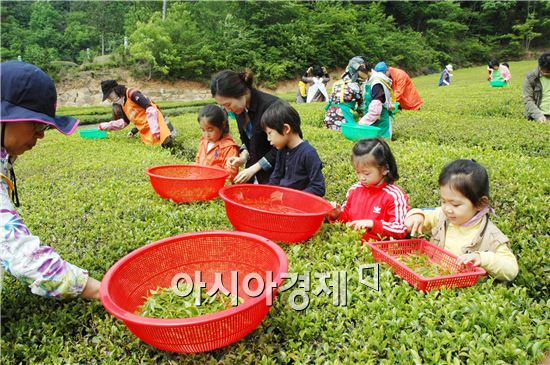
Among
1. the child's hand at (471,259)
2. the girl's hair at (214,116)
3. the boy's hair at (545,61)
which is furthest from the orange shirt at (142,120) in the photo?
the boy's hair at (545,61)

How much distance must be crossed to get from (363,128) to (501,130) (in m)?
2.02

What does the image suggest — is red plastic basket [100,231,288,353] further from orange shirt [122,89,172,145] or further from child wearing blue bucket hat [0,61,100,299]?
orange shirt [122,89,172,145]

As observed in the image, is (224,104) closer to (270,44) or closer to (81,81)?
(81,81)

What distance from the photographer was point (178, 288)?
2.24m

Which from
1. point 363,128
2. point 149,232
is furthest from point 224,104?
point 363,128

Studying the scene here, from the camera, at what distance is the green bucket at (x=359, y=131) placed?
5936 millimetres

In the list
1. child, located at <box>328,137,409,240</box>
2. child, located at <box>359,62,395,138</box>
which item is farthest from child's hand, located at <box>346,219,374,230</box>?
child, located at <box>359,62,395,138</box>

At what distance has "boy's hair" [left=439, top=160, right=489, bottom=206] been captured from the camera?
2365 mm

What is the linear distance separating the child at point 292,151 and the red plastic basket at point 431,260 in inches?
30.8

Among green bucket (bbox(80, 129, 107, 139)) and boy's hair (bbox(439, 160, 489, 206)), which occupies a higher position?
boy's hair (bbox(439, 160, 489, 206))

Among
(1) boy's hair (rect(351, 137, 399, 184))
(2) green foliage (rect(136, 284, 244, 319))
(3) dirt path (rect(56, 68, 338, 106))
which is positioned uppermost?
(1) boy's hair (rect(351, 137, 399, 184))

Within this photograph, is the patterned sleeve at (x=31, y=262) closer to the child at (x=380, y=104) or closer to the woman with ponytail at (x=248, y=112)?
the woman with ponytail at (x=248, y=112)

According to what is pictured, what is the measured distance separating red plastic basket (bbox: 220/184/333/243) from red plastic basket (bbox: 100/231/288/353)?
34 cm

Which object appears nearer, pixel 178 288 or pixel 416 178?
pixel 178 288
